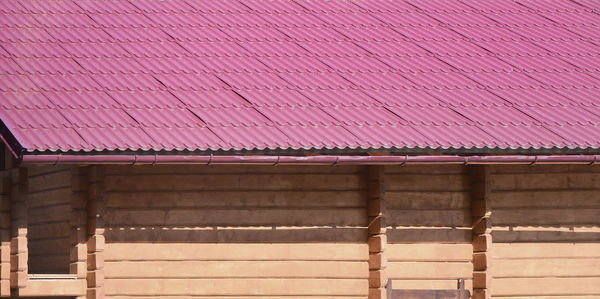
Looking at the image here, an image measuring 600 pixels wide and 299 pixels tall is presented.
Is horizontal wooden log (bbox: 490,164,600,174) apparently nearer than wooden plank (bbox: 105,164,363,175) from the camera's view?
No

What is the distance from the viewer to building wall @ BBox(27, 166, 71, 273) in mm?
12375

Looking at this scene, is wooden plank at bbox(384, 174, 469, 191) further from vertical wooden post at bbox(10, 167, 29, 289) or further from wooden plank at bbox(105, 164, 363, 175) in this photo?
vertical wooden post at bbox(10, 167, 29, 289)

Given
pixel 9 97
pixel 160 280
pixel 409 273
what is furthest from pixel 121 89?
pixel 409 273

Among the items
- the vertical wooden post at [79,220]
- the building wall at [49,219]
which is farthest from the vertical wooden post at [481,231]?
the building wall at [49,219]

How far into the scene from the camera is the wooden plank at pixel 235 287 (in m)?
11.8

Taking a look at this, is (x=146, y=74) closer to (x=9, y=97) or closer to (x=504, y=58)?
(x=9, y=97)

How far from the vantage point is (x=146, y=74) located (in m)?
12.9

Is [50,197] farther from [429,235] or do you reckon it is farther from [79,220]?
[429,235]

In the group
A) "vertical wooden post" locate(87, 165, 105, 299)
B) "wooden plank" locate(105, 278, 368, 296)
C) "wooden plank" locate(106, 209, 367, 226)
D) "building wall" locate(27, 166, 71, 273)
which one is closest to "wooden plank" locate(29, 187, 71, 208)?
"building wall" locate(27, 166, 71, 273)

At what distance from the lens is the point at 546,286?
503 inches

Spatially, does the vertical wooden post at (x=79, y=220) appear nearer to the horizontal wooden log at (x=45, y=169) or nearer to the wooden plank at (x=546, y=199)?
the horizontal wooden log at (x=45, y=169)

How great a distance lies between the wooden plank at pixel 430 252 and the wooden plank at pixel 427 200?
1.43ft

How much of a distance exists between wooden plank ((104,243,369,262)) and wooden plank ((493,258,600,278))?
5.36 feet

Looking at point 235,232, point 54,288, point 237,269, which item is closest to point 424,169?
point 235,232
